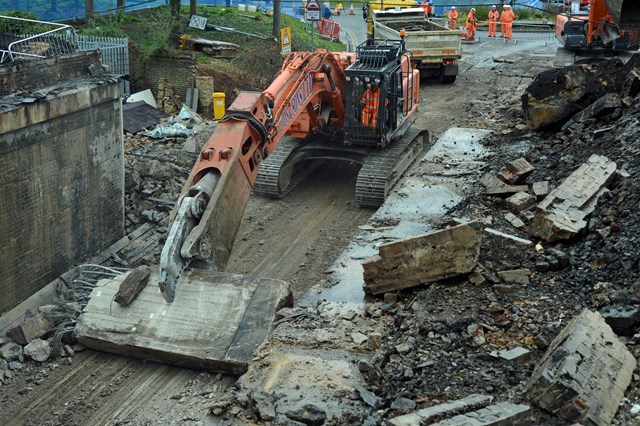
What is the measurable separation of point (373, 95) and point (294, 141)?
2.20 m

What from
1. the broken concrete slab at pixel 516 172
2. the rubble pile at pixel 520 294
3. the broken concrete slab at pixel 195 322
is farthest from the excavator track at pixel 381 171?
the broken concrete slab at pixel 195 322

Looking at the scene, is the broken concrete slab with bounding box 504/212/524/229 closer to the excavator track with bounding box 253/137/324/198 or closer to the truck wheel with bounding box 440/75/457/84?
the excavator track with bounding box 253/137/324/198

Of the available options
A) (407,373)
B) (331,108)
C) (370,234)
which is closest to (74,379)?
(407,373)

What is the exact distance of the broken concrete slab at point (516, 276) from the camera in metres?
11.0

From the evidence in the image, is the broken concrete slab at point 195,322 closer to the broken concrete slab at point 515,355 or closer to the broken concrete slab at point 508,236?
the broken concrete slab at point 508,236

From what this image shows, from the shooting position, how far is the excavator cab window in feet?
52.4

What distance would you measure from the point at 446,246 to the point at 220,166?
10.4 feet

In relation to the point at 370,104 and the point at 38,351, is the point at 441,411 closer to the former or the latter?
the point at 38,351

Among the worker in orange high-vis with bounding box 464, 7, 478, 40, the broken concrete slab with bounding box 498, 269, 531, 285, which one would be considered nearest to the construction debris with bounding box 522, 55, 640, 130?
the broken concrete slab with bounding box 498, 269, 531, 285

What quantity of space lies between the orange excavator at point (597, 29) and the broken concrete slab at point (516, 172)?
258 centimetres

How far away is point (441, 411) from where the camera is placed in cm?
803

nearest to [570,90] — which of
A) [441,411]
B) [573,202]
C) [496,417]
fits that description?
[573,202]

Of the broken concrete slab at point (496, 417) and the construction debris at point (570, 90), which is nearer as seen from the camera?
the broken concrete slab at point (496, 417)

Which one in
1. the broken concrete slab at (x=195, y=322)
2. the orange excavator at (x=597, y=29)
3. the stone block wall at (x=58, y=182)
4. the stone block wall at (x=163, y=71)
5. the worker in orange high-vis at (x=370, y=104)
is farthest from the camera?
the stone block wall at (x=163, y=71)
